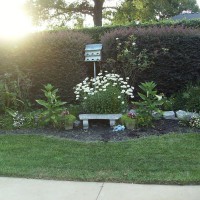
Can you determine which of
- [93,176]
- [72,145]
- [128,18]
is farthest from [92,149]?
[128,18]

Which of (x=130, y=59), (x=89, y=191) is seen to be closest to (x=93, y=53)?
(x=130, y=59)

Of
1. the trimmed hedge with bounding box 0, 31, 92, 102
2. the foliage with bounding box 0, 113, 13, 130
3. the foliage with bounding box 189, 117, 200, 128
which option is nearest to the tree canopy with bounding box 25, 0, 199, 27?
the trimmed hedge with bounding box 0, 31, 92, 102

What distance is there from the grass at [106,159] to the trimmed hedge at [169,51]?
260 centimetres

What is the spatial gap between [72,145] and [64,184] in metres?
1.63

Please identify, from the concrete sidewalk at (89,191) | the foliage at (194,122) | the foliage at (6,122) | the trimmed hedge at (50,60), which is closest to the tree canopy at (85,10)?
the trimmed hedge at (50,60)

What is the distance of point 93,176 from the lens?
457 centimetres

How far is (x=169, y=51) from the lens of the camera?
853 centimetres

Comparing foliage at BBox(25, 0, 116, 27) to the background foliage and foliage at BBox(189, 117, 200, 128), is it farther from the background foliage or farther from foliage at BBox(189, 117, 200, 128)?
foliage at BBox(189, 117, 200, 128)

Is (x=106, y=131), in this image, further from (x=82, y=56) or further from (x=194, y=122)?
(x=82, y=56)

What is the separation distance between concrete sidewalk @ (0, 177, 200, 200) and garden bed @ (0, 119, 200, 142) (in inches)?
79.4

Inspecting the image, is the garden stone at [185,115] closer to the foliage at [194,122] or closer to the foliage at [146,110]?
the foliage at [194,122]

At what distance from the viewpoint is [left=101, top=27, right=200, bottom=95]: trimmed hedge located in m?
8.49

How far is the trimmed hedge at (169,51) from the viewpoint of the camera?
8.49m

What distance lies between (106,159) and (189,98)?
336 centimetres
